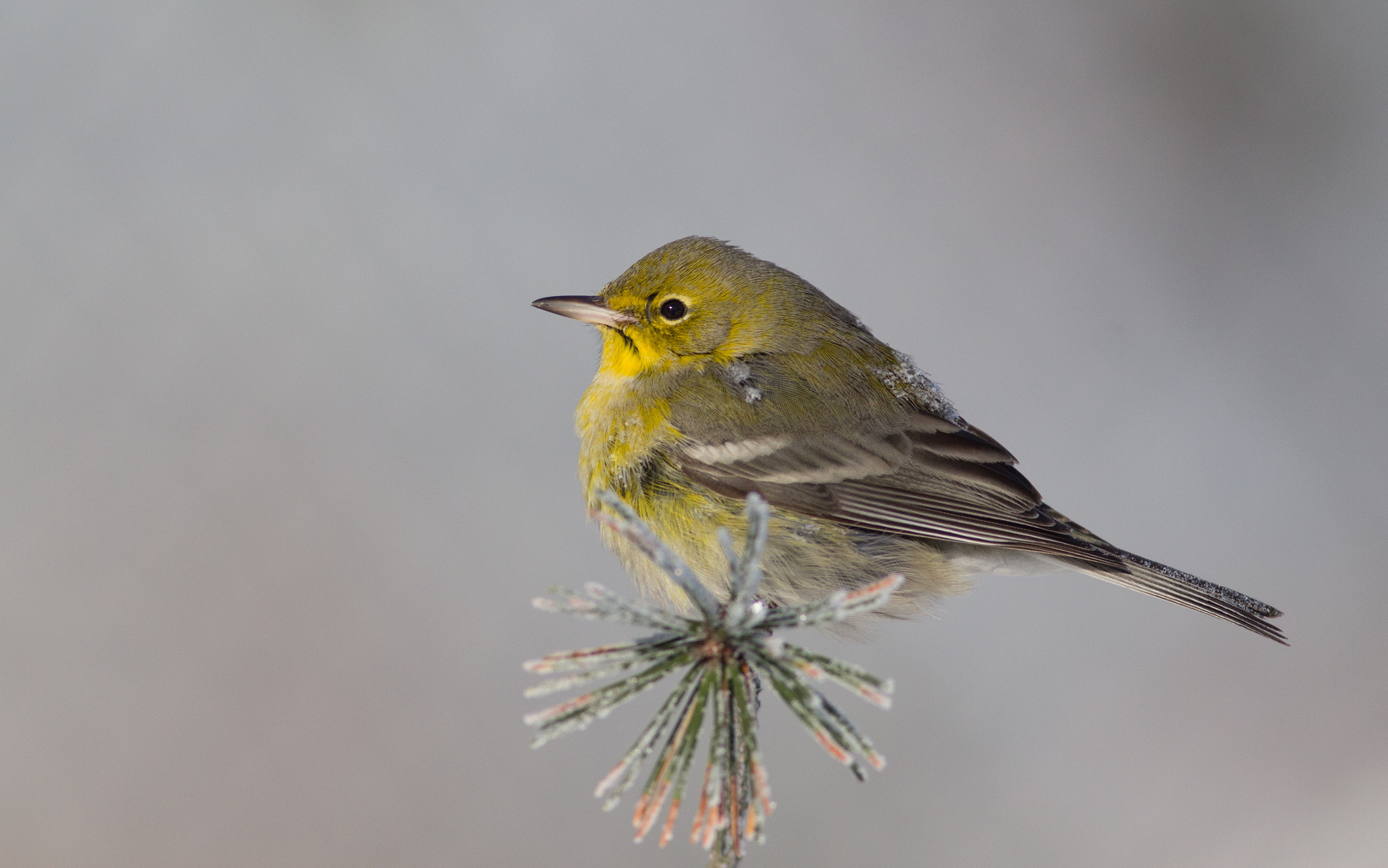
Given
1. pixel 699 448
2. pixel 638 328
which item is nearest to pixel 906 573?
pixel 699 448

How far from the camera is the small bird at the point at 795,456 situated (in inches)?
72.1

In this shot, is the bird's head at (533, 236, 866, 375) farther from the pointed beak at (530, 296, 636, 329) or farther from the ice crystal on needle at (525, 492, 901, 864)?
the ice crystal on needle at (525, 492, 901, 864)

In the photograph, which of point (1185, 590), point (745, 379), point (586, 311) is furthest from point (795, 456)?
point (1185, 590)

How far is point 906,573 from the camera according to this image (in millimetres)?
1886

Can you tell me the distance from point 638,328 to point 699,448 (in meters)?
0.41

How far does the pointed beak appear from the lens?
7.17 feet

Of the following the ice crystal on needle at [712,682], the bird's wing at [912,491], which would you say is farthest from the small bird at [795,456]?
the ice crystal on needle at [712,682]

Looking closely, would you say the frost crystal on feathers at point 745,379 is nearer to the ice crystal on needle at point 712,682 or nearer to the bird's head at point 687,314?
the bird's head at point 687,314

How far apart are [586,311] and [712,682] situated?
1.45 meters

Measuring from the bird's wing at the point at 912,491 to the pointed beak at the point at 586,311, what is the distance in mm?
411

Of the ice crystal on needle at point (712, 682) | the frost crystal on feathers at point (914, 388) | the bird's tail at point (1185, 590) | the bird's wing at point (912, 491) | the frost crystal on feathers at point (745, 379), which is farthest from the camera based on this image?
the frost crystal on feathers at point (914, 388)

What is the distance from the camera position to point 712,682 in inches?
33.6

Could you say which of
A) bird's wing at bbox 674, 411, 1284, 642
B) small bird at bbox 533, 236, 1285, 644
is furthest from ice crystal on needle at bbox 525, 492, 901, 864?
bird's wing at bbox 674, 411, 1284, 642

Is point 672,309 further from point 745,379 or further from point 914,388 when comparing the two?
point 914,388
